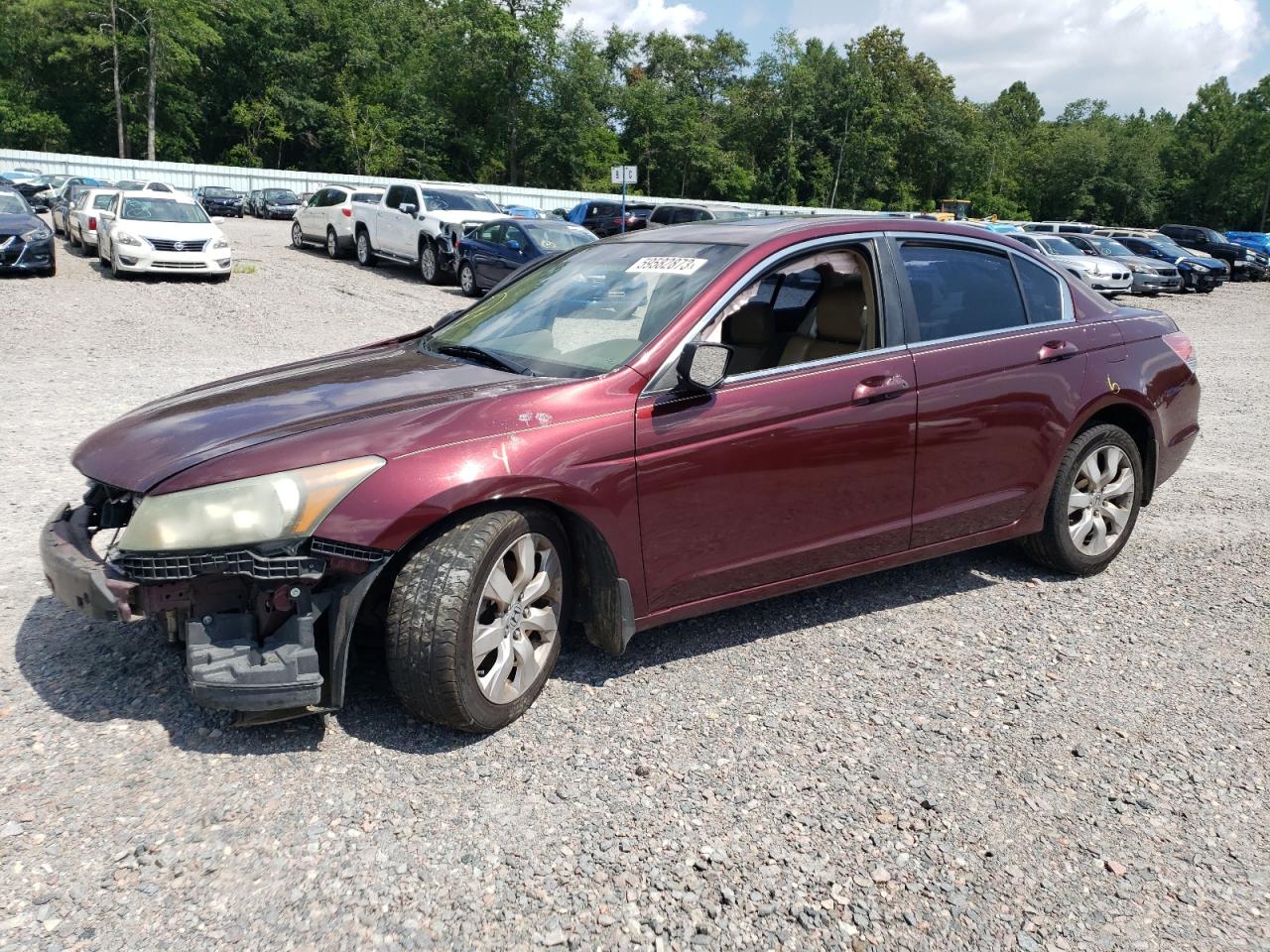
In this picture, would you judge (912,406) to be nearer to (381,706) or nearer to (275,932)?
(381,706)

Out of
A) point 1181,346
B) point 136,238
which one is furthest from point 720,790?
point 136,238

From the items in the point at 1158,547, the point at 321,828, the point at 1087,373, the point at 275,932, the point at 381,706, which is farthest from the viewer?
the point at 1158,547

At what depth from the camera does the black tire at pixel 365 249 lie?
22.0 m

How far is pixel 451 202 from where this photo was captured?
2062 centimetres

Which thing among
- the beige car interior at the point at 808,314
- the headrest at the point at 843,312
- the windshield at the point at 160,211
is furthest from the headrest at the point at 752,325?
the windshield at the point at 160,211

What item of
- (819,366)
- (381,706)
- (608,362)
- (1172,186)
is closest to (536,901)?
(381,706)

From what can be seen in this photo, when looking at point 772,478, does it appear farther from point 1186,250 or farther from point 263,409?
point 1186,250

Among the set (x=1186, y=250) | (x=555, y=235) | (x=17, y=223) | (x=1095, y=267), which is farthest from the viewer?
(x=1186, y=250)

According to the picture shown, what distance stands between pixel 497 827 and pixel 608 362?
1.62 m

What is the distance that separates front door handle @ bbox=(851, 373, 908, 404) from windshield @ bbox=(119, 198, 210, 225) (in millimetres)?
16785

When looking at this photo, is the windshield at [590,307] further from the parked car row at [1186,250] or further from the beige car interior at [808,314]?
the parked car row at [1186,250]

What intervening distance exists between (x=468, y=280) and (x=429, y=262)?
196 cm

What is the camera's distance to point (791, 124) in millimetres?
80500

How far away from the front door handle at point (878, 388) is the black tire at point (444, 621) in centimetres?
156
